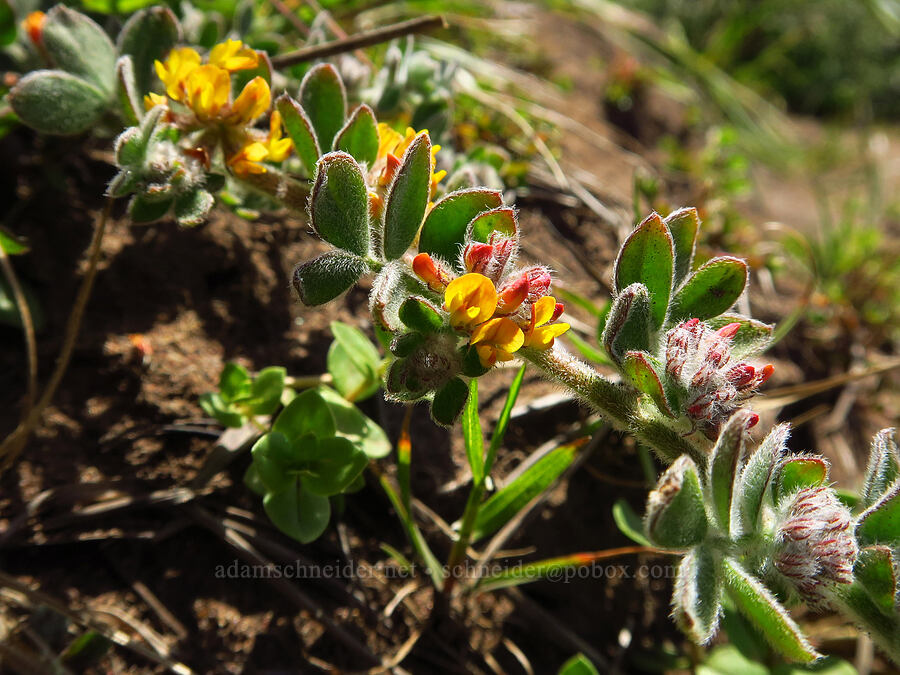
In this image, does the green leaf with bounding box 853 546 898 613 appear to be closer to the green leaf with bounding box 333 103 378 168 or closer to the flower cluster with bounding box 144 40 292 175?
the green leaf with bounding box 333 103 378 168

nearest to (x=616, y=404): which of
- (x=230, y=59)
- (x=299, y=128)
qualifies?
(x=299, y=128)

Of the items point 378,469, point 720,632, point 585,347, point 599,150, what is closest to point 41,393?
point 378,469

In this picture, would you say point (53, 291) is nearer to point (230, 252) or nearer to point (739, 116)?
point (230, 252)

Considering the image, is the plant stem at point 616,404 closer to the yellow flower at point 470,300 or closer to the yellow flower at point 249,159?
the yellow flower at point 470,300

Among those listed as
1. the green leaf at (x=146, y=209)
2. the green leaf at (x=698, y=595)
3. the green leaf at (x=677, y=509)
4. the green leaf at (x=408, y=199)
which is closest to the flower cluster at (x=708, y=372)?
the green leaf at (x=677, y=509)

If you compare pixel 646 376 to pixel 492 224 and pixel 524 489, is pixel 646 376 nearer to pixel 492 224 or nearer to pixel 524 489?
pixel 492 224
